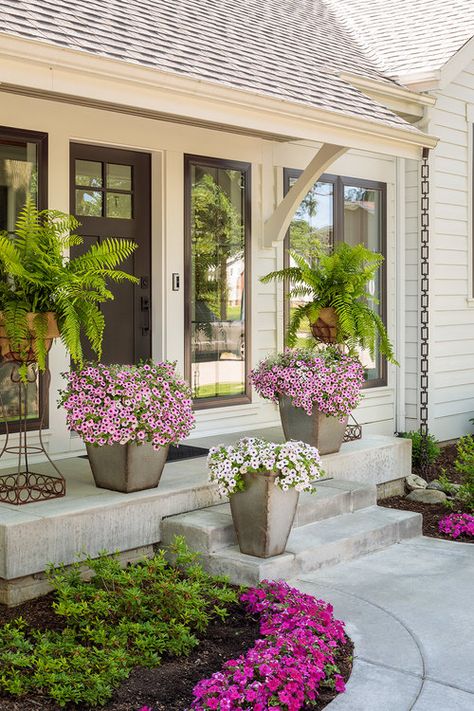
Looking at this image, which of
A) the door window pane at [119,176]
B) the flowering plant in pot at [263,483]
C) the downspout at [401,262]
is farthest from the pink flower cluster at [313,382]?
the downspout at [401,262]

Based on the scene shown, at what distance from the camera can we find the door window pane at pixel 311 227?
879cm

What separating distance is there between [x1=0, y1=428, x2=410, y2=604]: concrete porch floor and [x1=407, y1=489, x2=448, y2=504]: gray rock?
1963mm

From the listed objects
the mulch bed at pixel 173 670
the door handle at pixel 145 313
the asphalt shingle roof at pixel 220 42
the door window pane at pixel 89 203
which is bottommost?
the mulch bed at pixel 173 670

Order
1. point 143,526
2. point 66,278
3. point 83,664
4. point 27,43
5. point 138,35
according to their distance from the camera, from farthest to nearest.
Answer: point 138,35, point 143,526, point 66,278, point 27,43, point 83,664

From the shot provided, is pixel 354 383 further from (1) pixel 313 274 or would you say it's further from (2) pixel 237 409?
(2) pixel 237 409

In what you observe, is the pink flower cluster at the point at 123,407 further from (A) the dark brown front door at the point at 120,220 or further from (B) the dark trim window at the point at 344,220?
(B) the dark trim window at the point at 344,220

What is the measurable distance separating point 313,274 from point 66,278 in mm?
2744

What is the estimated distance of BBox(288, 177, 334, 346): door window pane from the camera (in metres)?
8.79

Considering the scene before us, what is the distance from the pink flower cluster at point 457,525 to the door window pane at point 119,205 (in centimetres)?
340

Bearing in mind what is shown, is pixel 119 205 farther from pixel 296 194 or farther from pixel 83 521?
pixel 83 521

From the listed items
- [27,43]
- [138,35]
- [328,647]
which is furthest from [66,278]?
[328,647]

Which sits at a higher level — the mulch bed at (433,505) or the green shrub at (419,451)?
the green shrub at (419,451)

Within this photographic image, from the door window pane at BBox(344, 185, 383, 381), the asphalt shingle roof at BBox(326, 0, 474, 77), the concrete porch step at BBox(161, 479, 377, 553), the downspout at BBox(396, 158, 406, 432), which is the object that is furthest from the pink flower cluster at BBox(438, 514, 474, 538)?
the asphalt shingle roof at BBox(326, 0, 474, 77)

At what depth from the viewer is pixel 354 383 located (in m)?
6.94
